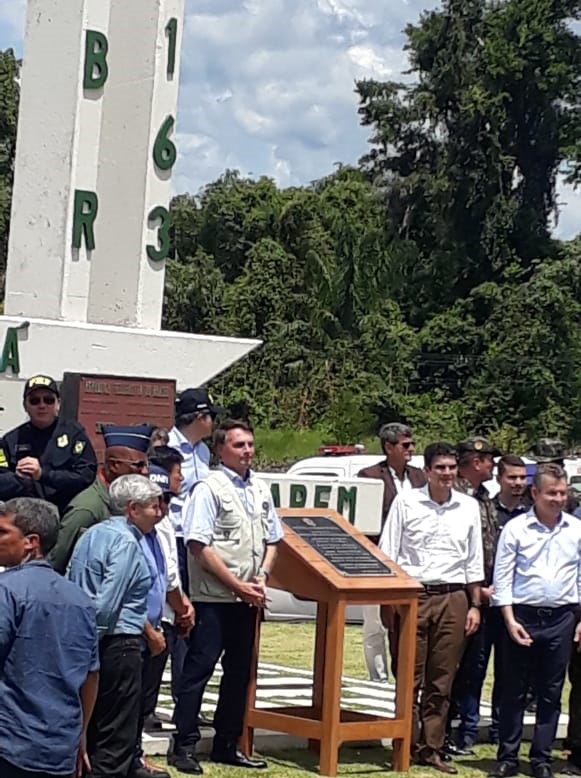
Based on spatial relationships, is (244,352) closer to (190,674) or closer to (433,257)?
(190,674)

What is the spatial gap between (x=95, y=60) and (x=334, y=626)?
436 cm

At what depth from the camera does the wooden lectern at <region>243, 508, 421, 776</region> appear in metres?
8.04

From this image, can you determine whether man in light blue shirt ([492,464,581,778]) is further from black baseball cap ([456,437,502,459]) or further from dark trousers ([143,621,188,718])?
dark trousers ([143,621,188,718])

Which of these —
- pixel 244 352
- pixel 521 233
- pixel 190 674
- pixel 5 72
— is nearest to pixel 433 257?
pixel 521 233

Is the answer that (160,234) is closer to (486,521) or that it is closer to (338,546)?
(338,546)

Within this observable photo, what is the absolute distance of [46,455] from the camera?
7.46 metres

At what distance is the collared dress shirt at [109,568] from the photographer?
6.03 m

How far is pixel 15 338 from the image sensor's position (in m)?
9.48

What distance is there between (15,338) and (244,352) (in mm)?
1786

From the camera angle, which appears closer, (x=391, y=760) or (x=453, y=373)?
(x=391, y=760)

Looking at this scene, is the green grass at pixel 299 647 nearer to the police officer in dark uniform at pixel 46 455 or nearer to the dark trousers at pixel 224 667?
the dark trousers at pixel 224 667

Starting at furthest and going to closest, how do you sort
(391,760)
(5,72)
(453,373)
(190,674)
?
(453,373) → (5,72) → (391,760) → (190,674)

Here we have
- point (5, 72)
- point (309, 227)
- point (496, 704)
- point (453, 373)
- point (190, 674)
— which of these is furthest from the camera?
point (309, 227)

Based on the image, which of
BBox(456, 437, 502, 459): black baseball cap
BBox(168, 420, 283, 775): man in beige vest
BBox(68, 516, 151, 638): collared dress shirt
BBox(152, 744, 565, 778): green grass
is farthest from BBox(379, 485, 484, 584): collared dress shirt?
BBox(68, 516, 151, 638): collared dress shirt
